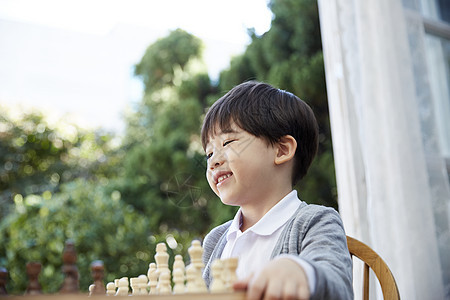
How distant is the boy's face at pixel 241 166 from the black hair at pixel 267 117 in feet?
0.05

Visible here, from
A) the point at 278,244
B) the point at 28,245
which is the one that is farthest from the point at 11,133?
the point at 278,244

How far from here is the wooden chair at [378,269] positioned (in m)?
0.81

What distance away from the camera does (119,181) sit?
11.8 feet

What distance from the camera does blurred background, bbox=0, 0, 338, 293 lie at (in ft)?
8.55

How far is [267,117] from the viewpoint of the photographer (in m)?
0.82

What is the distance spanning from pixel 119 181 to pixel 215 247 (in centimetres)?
281

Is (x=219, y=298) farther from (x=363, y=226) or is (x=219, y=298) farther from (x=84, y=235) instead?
(x=84, y=235)

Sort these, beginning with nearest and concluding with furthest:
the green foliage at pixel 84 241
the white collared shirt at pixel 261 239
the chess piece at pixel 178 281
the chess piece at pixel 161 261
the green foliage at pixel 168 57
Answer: the chess piece at pixel 178 281 → the chess piece at pixel 161 261 → the white collared shirt at pixel 261 239 → the green foliage at pixel 84 241 → the green foliage at pixel 168 57

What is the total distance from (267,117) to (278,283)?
435mm

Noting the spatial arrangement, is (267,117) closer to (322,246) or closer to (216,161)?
(216,161)

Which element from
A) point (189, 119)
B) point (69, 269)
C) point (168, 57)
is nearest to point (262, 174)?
point (69, 269)

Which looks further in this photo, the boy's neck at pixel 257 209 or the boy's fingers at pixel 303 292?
the boy's neck at pixel 257 209

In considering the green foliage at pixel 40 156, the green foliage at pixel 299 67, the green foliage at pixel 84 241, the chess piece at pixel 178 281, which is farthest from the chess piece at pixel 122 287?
the green foliage at pixel 40 156

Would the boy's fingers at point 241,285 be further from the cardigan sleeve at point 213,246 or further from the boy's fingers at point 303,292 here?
the cardigan sleeve at point 213,246
